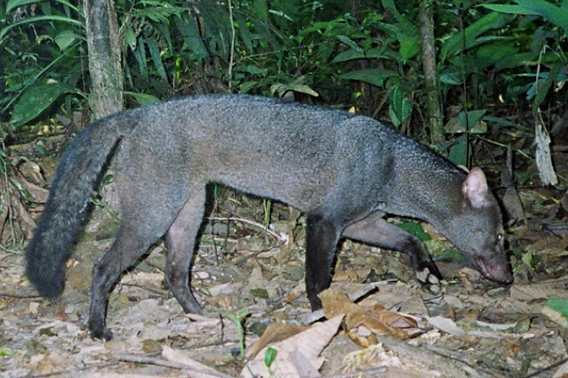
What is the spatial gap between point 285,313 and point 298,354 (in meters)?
1.38

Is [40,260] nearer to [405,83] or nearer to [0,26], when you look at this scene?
[0,26]

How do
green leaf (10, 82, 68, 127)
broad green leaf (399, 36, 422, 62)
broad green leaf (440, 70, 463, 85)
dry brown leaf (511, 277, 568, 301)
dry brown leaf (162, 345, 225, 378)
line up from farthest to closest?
1. broad green leaf (440, 70, 463, 85)
2. broad green leaf (399, 36, 422, 62)
3. green leaf (10, 82, 68, 127)
4. dry brown leaf (511, 277, 568, 301)
5. dry brown leaf (162, 345, 225, 378)

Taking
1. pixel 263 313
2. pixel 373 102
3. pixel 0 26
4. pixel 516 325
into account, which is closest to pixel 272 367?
pixel 263 313

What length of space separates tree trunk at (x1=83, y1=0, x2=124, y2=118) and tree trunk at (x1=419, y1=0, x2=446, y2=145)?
117 inches

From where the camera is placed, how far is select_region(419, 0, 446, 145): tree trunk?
24.1 ft

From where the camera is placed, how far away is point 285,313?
5520mm

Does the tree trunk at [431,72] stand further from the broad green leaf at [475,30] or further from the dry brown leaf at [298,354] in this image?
the dry brown leaf at [298,354]

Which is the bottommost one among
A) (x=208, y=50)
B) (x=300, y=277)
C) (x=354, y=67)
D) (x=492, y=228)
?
(x=300, y=277)

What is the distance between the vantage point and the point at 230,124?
571 cm

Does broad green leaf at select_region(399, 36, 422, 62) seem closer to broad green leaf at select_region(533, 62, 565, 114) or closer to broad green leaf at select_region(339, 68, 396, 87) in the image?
broad green leaf at select_region(339, 68, 396, 87)

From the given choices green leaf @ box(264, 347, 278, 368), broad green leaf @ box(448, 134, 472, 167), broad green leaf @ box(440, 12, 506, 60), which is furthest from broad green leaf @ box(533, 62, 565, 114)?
green leaf @ box(264, 347, 278, 368)

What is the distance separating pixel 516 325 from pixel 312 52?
175 inches

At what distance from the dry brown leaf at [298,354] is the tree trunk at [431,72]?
3650mm

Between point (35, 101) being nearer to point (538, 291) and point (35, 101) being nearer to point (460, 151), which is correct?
point (460, 151)
